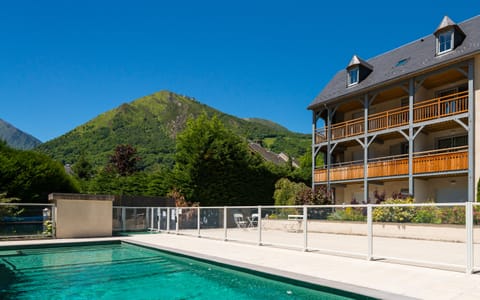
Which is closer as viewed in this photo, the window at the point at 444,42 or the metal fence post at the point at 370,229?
the metal fence post at the point at 370,229

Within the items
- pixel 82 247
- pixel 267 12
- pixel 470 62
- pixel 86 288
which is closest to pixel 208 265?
pixel 86 288

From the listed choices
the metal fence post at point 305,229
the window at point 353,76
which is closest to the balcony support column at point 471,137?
the window at point 353,76

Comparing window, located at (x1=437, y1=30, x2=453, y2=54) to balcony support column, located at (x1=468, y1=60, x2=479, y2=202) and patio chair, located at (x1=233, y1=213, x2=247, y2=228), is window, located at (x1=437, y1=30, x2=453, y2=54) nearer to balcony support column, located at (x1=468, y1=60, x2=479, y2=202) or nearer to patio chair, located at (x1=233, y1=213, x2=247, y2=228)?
balcony support column, located at (x1=468, y1=60, x2=479, y2=202)

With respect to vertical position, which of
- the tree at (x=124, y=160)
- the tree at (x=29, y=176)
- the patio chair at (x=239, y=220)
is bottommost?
the patio chair at (x=239, y=220)

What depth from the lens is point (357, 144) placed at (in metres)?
27.0

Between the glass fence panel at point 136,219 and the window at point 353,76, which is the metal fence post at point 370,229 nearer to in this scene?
the glass fence panel at point 136,219

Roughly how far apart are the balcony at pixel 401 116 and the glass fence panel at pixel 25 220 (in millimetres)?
17816

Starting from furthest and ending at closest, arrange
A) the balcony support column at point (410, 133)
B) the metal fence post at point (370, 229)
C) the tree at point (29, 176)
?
the balcony support column at point (410, 133)
the tree at point (29, 176)
the metal fence post at point (370, 229)

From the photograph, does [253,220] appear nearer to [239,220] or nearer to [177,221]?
[239,220]

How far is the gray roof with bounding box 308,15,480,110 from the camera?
20.8m

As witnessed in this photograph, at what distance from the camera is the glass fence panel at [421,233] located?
344 inches

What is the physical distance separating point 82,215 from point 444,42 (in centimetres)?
1989

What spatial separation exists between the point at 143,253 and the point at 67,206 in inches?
198

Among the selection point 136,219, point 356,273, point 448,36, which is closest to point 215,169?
point 136,219
